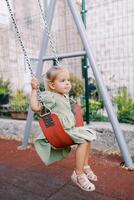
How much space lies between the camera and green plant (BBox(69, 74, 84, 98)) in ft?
17.8

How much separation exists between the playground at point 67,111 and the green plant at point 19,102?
0.07 feet

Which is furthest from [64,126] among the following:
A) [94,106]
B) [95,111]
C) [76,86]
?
[76,86]

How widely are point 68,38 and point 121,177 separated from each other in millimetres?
2761

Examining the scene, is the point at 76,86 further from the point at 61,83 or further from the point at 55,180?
the point at 61,83

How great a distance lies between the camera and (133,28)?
438 cm

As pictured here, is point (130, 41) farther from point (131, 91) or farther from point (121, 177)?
point (121, 177)

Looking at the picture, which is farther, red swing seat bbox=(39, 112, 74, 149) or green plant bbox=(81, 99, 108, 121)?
green plant bbox=(81, 99, 108, 121)

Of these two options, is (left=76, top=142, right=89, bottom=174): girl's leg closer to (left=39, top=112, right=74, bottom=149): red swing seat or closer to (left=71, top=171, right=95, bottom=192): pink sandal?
(left=71, top=171, right=95, bottom=192): pink sandal

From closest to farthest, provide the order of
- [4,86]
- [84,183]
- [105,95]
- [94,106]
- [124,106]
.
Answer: [84,183], [105,95], [124,106], [94,106], [4,86]

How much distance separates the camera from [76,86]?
5.48 metres

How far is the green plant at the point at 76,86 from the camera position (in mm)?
5423

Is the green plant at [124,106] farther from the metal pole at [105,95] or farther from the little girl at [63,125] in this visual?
the little girl at [63,125]

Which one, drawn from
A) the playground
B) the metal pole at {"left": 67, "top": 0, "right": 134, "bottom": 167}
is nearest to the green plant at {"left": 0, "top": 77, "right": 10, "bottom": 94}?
the playground

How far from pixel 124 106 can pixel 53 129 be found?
2.73 metres
